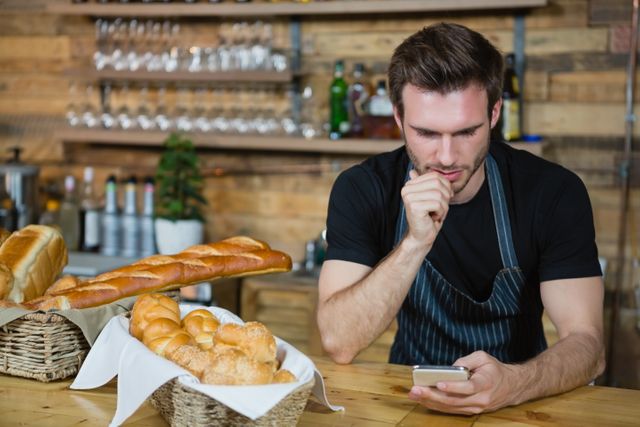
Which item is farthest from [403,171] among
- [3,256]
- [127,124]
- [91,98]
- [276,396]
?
[91,98]

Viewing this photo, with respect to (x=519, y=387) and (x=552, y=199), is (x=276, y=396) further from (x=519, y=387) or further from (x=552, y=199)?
(x=552, y=199)

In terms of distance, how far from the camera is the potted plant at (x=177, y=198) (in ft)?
12.5

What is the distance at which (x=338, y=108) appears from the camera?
3.80 metres

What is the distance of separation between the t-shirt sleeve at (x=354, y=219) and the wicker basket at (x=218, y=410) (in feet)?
2.67

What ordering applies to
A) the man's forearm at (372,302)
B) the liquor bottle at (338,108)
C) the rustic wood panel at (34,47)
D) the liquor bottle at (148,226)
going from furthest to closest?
the rustic wood panel at (34,47) < the liquor bottle at (148,226) < the liquor bottle at (338,108) < the man's forearm at (372,302)

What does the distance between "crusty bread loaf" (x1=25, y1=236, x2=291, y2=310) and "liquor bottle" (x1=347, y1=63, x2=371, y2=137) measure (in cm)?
172

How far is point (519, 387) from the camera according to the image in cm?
161

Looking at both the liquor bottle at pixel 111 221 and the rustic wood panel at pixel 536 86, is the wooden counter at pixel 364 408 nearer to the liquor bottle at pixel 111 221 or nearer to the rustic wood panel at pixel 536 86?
the rustic wood panel at pixel 536 86

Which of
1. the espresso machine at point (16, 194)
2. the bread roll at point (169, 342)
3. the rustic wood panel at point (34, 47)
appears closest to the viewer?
the bread roll at point (169, 342)

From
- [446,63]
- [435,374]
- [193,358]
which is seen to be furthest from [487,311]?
[193,358]

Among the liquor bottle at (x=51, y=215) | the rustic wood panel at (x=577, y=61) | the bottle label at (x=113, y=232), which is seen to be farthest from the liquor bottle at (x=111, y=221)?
the rustic wood panel at (x=577, y=61)

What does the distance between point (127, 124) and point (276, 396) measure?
2975 mm

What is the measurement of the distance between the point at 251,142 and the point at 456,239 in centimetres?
178

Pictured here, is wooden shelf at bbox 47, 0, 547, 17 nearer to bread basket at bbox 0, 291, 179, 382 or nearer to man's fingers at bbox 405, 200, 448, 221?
man's fingers at bbox 405, 200, 448, 221
